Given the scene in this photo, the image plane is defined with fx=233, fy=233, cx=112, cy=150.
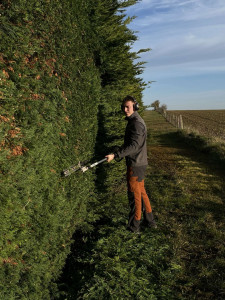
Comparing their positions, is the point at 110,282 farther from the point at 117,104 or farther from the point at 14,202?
the point at 117,104

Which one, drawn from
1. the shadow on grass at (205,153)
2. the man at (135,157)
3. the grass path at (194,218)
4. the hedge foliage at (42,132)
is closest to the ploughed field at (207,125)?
the shadow on grass at (205,153)

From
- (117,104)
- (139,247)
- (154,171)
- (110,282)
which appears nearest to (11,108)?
(110,282)

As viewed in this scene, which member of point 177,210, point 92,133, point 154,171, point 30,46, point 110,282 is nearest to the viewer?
point 30,46

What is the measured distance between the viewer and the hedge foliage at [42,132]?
2.05 meters

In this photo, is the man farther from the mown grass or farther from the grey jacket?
the mown grass

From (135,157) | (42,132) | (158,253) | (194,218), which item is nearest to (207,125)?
(194,218)

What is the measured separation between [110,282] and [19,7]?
10.5ft

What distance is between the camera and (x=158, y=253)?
12.2ft

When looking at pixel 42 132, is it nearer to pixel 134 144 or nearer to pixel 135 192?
pixel 134 144

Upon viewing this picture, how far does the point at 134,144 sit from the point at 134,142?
3 cm

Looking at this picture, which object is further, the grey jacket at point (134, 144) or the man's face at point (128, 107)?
the man's face at point (128, 107)

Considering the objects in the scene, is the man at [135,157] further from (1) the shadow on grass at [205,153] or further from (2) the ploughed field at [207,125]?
(2) the ploughed field at [207,125]

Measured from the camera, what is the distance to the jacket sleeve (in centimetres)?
392

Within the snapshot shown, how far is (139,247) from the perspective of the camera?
3768mm
